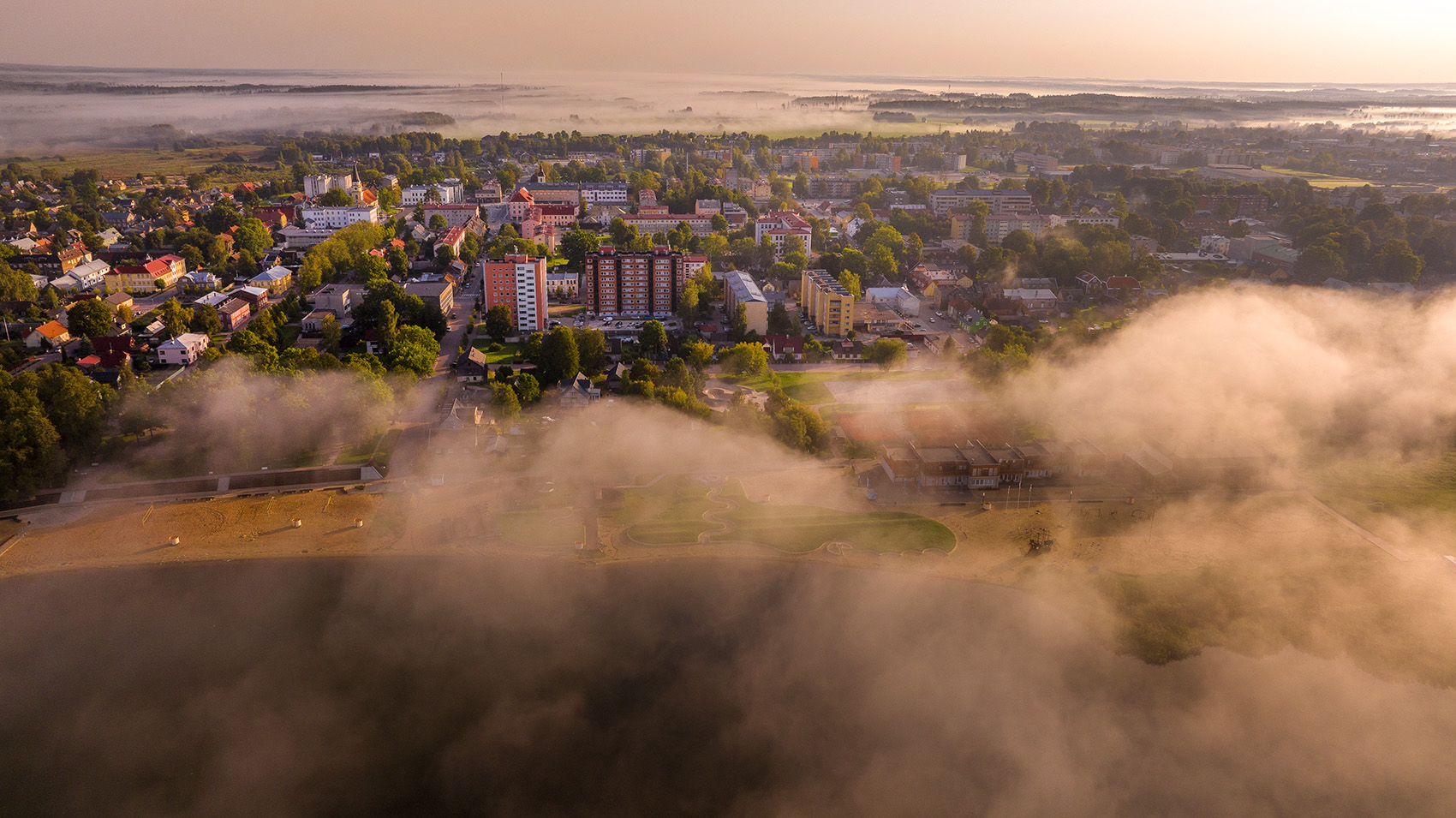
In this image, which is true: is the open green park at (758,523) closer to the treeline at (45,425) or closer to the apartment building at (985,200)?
the treeline at (45,425)

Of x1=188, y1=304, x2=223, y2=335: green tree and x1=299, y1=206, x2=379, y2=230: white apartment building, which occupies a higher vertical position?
x1=299, y1=206, x2=379, y2=230: white apartment building

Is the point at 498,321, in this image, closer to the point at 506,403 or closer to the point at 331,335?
the point at 331,335

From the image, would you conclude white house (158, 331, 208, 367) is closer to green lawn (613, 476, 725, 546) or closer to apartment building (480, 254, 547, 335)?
apartment building (480, 254, 547, 335)

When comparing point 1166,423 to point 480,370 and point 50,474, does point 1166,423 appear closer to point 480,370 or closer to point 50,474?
point 480,370

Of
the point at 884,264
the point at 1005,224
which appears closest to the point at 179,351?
the point at 884,264

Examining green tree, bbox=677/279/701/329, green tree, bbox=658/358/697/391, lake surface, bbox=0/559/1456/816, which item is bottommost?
lake surface, bbox=0/559/1456/816

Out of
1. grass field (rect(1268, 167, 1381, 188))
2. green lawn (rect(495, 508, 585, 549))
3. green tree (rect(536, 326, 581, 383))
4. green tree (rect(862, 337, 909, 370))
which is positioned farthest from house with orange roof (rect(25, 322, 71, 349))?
grass field (rect(1268, 167, 1381, 188))

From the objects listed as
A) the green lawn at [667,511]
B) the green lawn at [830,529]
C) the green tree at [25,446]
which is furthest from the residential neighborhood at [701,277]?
the green lawn at [667,511]
